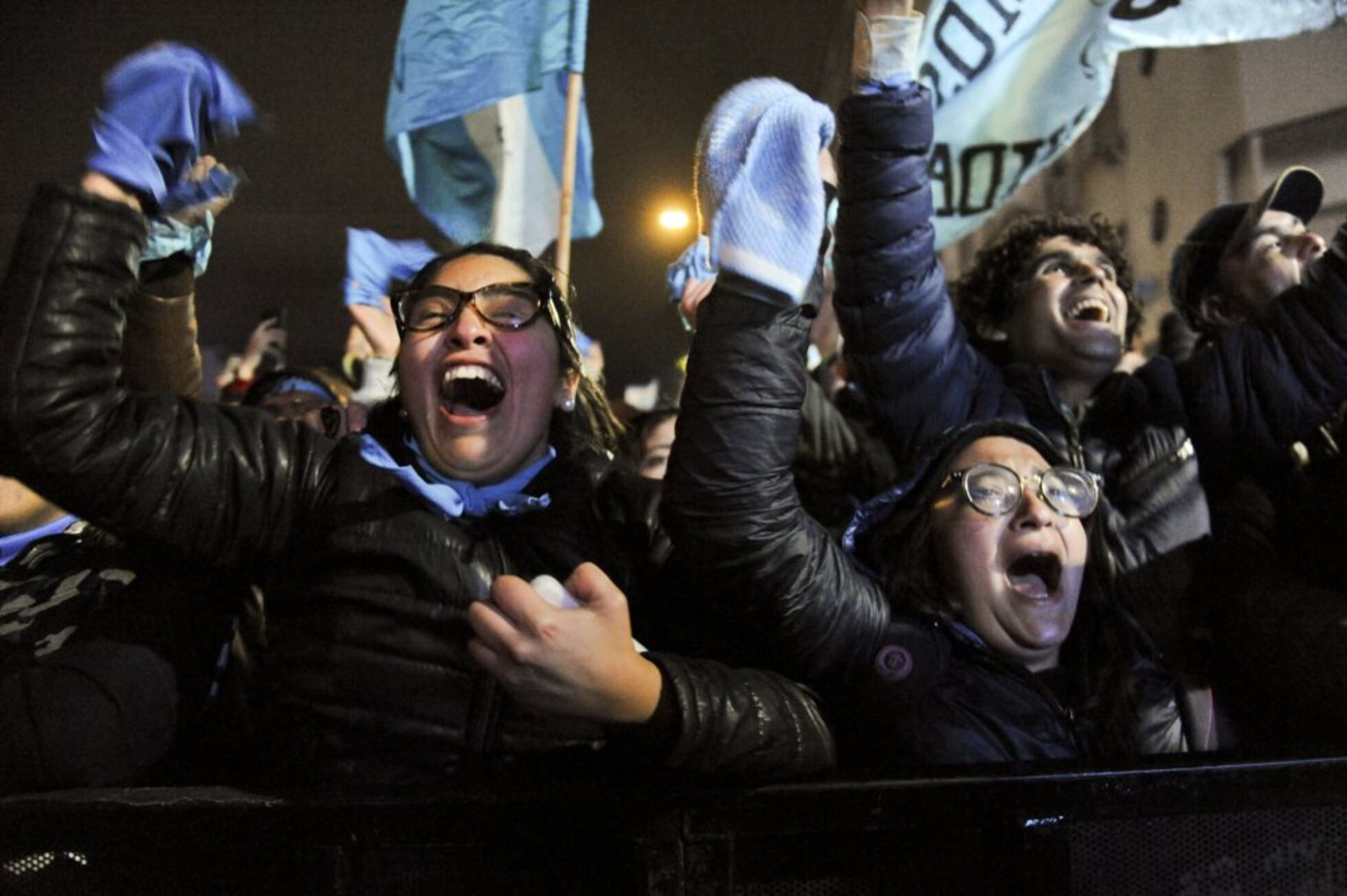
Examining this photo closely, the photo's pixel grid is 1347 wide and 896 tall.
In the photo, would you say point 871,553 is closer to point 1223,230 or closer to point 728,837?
point 728,837

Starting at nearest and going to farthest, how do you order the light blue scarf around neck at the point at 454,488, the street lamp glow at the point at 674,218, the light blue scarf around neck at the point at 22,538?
the light blue scarf around neck at the point at 454,488
the light blue scarf around neck at the point at 22,538
the street lamp glow at the point at 674,218

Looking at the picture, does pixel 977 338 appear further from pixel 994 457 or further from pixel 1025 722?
pixel 1025 722

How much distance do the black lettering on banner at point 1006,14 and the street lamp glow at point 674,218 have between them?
6117 millimetres

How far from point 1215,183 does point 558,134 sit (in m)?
5.93

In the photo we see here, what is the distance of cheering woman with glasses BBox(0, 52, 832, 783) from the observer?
3.92 feet

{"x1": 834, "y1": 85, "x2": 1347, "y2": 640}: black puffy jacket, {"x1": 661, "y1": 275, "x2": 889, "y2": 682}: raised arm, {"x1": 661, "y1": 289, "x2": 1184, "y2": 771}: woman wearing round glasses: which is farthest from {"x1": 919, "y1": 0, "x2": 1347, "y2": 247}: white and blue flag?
{"x1": 661, "y1": 275, "x2": 889, "y2": 682}: raised arm

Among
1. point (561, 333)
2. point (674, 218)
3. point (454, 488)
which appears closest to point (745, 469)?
point (454, 488)

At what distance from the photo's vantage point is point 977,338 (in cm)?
282

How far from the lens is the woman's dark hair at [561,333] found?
183 centimetres

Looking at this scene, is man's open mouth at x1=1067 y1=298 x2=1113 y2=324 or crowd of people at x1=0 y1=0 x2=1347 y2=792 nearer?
crowd of people at x1=0 y1=0 x2=1347 y2=792

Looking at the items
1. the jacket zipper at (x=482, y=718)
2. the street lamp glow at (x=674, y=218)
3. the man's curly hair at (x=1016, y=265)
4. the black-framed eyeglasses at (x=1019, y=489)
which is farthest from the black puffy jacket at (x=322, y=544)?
the street lamp glow at (x=674, y=218)

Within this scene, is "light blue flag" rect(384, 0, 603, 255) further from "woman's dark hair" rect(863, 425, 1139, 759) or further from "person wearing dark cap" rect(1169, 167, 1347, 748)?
"person wearing dark cap" rect(1169, 167, 1347, 748)

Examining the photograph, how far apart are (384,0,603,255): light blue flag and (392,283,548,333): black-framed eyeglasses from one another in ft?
4.47

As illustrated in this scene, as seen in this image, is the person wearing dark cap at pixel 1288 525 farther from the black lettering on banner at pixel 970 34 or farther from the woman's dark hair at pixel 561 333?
the woman's dark hair at pixel 561 333
